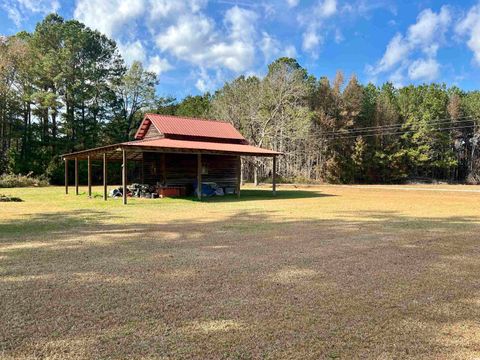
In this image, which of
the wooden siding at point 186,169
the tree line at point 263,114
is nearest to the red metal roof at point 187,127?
the wooden siding at point 186,169

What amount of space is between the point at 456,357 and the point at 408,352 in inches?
13.0

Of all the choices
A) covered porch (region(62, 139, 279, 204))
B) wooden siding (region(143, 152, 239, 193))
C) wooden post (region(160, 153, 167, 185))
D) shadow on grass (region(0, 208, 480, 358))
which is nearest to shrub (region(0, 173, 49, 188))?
covered porch (region(62, 139, 279, 204))

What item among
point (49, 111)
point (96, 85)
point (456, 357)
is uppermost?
point (96, 85)

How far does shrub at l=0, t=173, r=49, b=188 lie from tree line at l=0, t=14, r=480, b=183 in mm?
1192

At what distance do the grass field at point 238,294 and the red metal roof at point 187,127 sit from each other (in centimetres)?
1315

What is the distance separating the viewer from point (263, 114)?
33.6 meters

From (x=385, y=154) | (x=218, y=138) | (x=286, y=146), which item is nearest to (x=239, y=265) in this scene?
(x=218, y=138)

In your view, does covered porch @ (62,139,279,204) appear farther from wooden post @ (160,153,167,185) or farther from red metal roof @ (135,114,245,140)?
red metal roof @ (135,114,245,140)

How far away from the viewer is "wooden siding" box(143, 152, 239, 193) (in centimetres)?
1961

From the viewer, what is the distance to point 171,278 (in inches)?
184

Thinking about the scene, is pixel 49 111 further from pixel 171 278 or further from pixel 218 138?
pixel 171 278

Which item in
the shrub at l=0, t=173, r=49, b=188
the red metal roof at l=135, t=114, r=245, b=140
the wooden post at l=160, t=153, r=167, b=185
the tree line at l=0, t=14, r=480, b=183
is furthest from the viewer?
the tree line at l=0, t=14, r=480, b=183

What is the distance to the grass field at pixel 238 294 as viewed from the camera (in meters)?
2.93

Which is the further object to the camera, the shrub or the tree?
the tree
